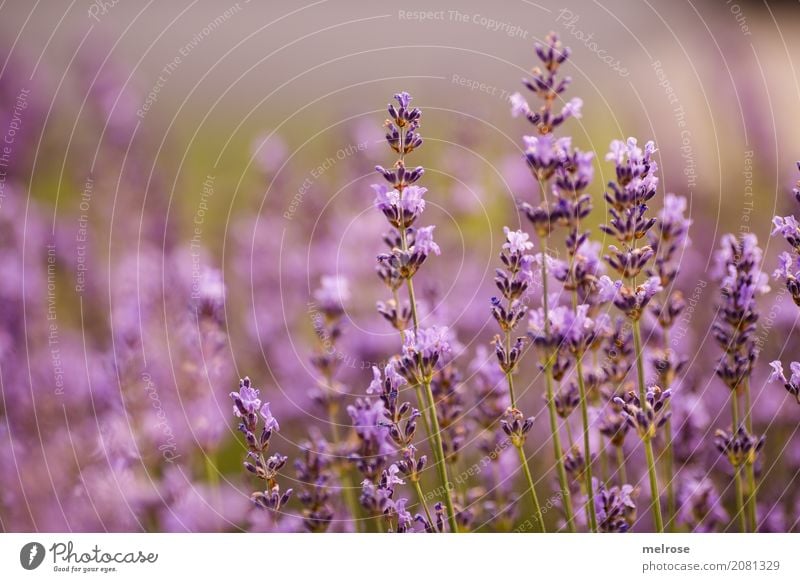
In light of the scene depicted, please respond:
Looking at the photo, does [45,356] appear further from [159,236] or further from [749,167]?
[749,167]

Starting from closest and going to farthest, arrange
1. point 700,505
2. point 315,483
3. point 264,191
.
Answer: point 315,483, point 700,505, point 264,191

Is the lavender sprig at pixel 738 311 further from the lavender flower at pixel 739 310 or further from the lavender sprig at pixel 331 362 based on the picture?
the lavender sprig at pixel 331 362

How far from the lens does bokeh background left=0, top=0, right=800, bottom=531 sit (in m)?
1.56

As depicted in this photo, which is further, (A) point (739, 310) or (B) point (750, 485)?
Answer: (B) point (750, 485)

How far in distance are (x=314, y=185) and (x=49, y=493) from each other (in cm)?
105

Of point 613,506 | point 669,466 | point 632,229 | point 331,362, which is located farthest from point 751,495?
point 331,362

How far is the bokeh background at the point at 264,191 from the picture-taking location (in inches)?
61.4

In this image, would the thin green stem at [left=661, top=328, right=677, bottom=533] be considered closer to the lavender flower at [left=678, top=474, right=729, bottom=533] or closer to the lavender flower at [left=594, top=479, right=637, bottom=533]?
the lavender flower at [left=678, top=474, right=729, bottom=533]

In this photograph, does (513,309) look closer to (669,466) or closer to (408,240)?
(408,240)

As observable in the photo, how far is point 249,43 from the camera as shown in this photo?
1849 mm

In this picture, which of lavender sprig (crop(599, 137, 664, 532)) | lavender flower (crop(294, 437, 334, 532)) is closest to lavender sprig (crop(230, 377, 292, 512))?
lavender flower (crop(294, 437, 334, 532))

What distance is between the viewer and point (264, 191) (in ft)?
6.84
